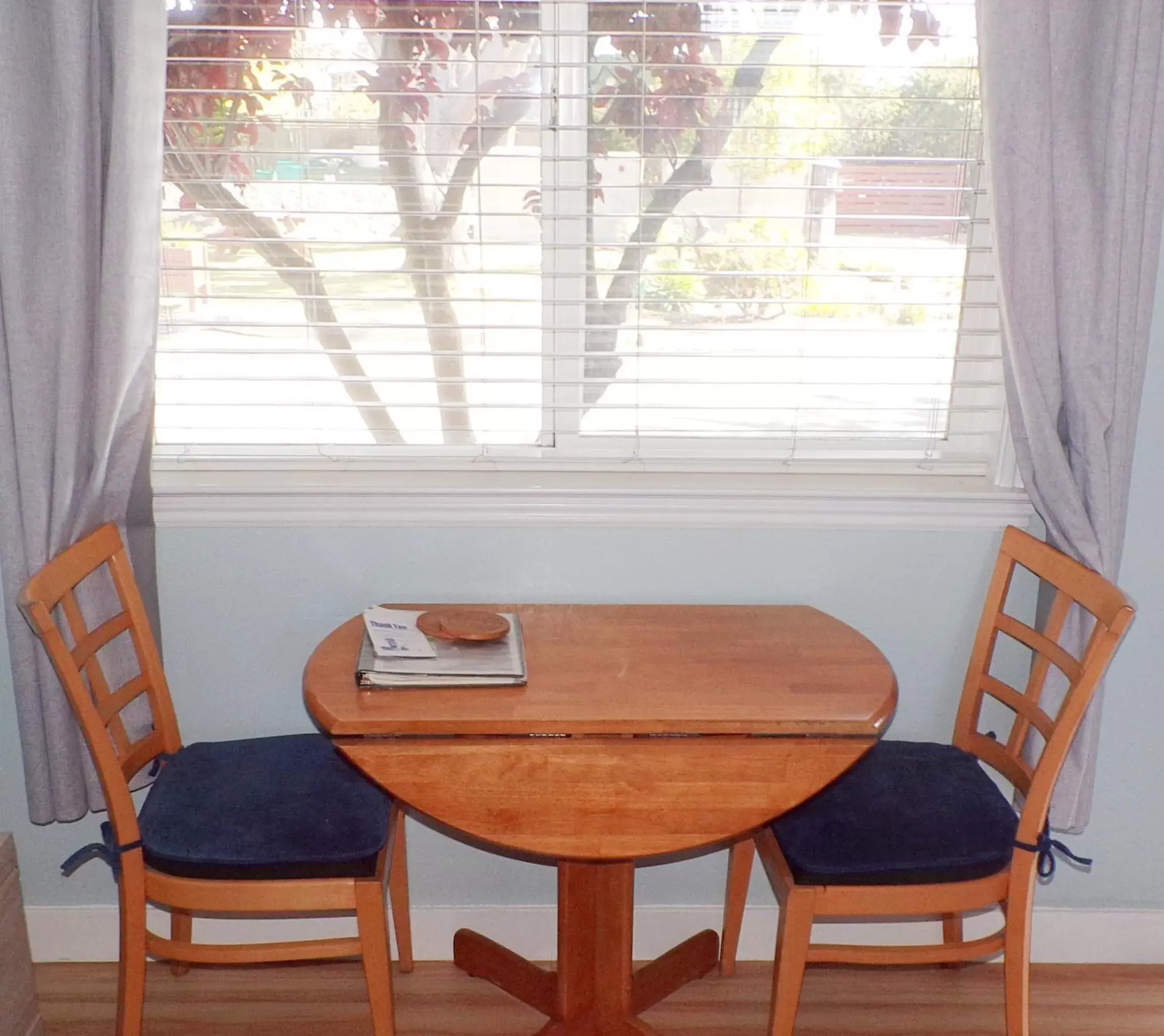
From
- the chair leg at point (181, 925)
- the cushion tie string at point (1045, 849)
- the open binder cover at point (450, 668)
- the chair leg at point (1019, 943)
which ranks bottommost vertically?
the chair leg at point (181, 925)

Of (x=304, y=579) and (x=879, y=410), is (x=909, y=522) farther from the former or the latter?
(x=304, y=579)

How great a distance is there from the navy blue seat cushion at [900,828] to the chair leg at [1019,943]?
4cm

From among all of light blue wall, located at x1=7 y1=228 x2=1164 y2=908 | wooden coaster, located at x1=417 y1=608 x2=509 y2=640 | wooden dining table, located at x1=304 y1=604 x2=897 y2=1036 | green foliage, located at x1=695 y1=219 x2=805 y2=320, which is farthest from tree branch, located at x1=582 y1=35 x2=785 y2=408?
wooden dining table, located at x1=304 y1=604 x2=897 y2=1036

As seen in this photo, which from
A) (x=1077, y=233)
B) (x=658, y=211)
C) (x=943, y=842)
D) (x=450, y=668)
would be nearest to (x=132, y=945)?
(x=450, y=668)

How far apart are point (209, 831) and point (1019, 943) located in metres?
→ 1.37

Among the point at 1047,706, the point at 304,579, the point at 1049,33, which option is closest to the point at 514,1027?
the point at 304,579

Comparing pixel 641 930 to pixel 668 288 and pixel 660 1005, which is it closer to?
pixel 660 1005

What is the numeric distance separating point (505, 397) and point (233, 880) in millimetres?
1051

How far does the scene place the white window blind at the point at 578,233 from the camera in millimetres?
2148

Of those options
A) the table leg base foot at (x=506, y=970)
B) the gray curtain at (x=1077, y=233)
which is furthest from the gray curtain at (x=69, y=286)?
the gray curtain at (x=1077, y=233)

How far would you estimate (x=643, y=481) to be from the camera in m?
2.31

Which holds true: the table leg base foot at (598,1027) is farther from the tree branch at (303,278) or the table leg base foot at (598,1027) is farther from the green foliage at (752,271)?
the green foliage at (752,271)

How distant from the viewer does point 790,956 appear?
1901mm

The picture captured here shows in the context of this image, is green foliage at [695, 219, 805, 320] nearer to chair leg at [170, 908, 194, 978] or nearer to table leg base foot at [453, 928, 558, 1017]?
table leg base foot at [453, 928, 558, 1017]
